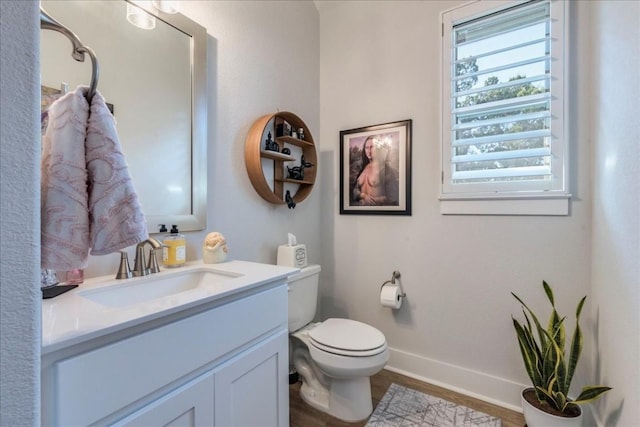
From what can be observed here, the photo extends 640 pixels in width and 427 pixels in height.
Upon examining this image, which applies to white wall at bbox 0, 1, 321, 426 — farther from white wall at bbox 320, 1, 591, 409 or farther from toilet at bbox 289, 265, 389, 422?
toilet at bbox 289, 265, 389, 422

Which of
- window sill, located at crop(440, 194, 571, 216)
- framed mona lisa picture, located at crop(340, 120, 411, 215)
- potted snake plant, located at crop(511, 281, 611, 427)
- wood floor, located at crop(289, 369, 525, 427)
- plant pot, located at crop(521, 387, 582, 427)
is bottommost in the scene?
wood floor, located at crop(289, 369, 525, 427)

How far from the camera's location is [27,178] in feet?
1.38

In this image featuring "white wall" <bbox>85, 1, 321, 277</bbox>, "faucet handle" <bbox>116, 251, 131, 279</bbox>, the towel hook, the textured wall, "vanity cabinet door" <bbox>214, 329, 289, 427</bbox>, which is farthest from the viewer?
"white wall" <bbox>85, 1, 321, 277</bbox>

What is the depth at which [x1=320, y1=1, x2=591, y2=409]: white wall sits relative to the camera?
1.55m

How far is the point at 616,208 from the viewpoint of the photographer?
3.77ft

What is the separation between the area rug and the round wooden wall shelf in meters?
1.32

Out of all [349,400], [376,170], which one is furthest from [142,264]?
[376,170]

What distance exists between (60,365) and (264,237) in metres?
1.25

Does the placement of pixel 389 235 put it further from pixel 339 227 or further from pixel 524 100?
pixel 524 100

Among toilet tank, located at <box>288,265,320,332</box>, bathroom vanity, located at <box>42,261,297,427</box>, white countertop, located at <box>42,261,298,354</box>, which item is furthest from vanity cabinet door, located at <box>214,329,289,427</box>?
toilet tank, located at <box>288,265,320,332</box>

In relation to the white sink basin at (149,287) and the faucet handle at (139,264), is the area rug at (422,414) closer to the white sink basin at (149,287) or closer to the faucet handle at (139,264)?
the white sink basin at (149,287)

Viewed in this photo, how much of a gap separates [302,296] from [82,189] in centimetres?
129

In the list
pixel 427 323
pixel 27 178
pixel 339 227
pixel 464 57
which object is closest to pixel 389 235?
pixel 339 227

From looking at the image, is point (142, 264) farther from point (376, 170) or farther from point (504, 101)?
point (504, 101)
